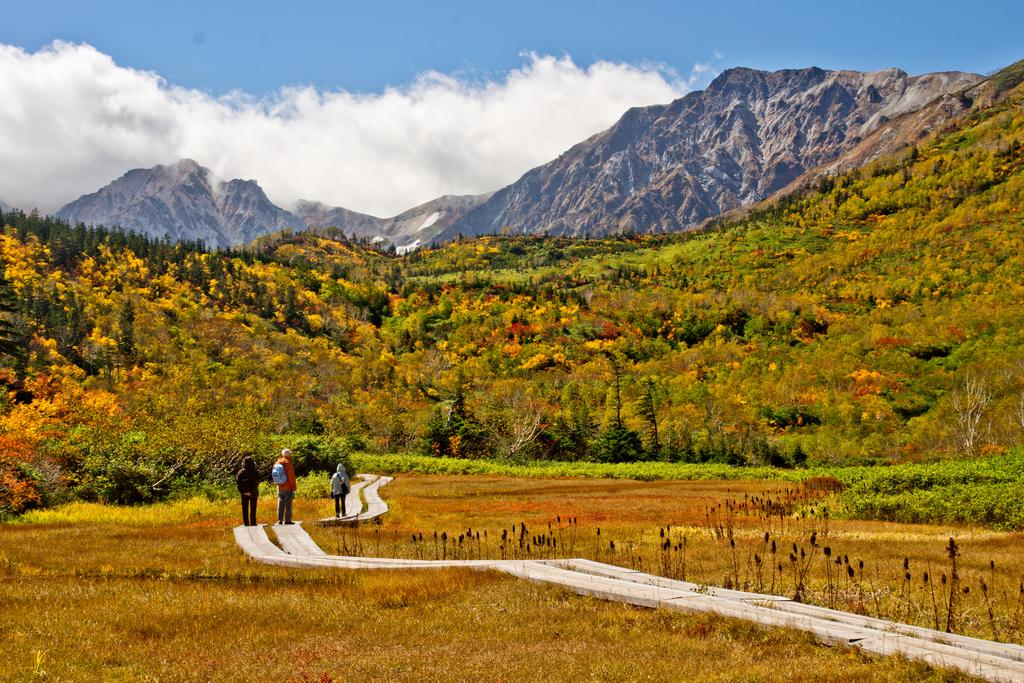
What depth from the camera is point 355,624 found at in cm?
1074

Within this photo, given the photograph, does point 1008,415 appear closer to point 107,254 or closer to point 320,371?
point 320,371

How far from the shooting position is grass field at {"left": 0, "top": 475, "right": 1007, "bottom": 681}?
795 cm

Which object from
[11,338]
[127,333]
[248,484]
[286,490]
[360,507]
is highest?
[127,333]

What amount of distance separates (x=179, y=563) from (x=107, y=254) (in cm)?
21604

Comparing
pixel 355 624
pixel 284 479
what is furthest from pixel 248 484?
pixel 355 624

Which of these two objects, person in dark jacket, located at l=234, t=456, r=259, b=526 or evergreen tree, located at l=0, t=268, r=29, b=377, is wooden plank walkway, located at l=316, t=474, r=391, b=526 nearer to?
person in dark jacket, located at l=234, t=456, r=259, b=526

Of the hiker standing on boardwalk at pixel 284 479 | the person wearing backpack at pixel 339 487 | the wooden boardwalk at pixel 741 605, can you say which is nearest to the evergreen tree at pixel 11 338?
the person wearing backpack at pixel 339 487

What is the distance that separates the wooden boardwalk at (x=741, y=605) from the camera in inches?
311

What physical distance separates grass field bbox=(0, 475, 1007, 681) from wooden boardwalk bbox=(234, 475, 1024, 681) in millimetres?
310

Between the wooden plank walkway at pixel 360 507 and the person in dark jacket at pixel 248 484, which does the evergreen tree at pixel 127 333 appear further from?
the person in dark jacket at pixel 248 484

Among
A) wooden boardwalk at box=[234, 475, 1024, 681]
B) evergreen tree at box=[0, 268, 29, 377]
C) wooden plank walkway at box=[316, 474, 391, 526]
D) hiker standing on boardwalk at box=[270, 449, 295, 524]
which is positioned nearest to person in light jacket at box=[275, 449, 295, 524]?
hiker standing on boardwalk at box=[270, 449, 295, 524]

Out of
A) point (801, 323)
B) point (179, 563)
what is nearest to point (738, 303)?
point (801, 323)

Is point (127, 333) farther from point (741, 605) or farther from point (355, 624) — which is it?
point (741, 605)

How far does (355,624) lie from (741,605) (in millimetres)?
6100
